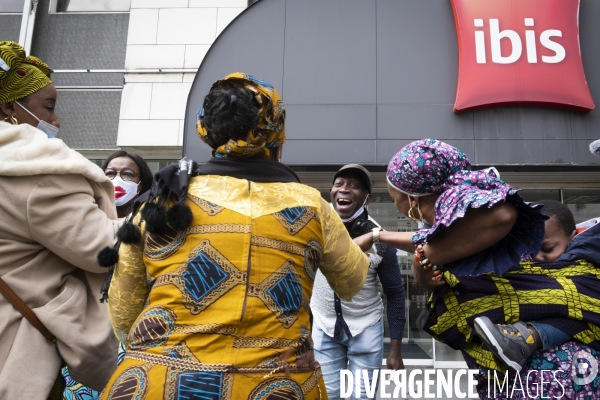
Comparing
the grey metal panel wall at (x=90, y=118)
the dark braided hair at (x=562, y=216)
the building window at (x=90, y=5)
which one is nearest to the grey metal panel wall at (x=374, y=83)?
the grey metal panel wall at (x=90, y=118)

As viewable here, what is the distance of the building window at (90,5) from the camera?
28.9 ft

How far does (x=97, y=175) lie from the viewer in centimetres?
198

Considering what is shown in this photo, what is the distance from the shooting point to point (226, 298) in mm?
1501

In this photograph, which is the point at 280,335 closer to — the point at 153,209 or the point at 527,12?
the point at 153,209

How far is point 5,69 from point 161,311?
1.33 m

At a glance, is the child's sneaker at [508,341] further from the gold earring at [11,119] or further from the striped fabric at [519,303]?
the gold earring at [11,119]

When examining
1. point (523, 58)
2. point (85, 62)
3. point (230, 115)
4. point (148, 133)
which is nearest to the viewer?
point (230, 115)

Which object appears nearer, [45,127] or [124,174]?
[45,127]

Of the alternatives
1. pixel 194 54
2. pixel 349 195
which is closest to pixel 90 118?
pixel 194 54

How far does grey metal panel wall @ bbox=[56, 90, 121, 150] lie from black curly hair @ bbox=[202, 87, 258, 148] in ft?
23.8

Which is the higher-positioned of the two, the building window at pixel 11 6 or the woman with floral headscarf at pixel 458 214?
the building window at pixel 11 6

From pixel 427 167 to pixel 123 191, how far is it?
2.12 meters

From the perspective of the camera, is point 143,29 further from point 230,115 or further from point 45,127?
point 230,115

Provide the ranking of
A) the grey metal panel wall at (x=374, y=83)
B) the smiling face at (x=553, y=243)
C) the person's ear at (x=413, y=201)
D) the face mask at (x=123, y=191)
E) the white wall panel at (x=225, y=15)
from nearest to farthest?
the person's ear at (x=413, y=201)
the smiling face at (x=553, y=243)
the face mask at (x=123, y=191)
the grey metal panel wall at (x=374, y=83)
the white wall panel at (x=225, y=15)
